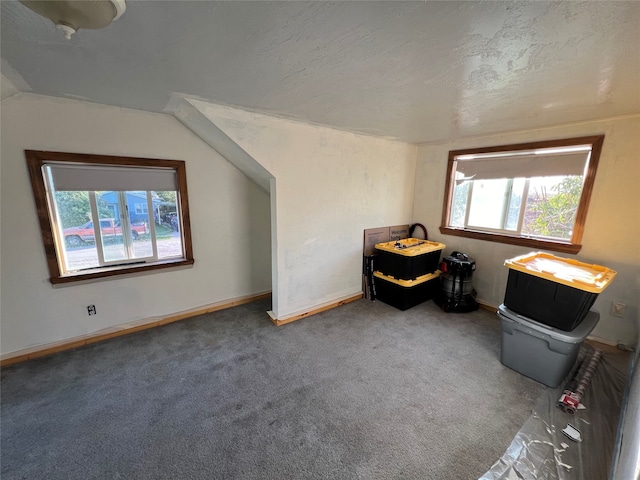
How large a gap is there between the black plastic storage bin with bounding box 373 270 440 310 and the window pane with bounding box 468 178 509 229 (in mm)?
865

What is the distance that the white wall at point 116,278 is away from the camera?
200cm

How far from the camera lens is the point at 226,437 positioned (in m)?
1.52

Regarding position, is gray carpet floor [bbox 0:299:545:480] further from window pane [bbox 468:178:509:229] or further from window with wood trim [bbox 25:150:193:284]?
window pane [bbox 468:178:509:229]

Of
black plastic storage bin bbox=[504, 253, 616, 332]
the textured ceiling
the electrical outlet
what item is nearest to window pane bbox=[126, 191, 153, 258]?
the textured ceiling

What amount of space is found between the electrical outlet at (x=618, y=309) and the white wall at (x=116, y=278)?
12.1ft

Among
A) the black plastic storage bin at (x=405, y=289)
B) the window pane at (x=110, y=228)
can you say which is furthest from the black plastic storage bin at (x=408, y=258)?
the window pane at (x=110, y=228)

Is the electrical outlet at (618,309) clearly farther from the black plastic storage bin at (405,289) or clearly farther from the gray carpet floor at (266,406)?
the black plastic storage bin at (405,289)

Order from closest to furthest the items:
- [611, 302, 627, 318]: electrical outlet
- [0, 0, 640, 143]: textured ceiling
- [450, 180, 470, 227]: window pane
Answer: [0, 0, 640, 143]: textured ceiling → [611, 302, 627, 318]: electrical outlet → [450, 180, 470, 227]: window pane

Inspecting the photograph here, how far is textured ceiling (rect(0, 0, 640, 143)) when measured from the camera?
3.27 ft

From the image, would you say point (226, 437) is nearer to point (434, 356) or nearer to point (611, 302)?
point (434, 356)

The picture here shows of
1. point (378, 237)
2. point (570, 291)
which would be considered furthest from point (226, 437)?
point (378, 237)

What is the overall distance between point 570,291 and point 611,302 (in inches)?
47.6

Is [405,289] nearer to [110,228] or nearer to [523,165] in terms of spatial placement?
[523,165]

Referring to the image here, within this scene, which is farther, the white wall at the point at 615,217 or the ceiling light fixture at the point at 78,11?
the white wall at the point at 615,217
